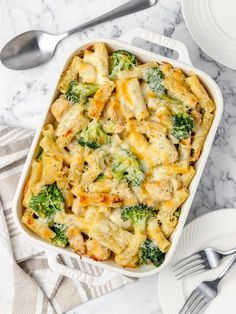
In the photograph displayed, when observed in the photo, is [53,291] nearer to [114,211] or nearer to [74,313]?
[74,313]

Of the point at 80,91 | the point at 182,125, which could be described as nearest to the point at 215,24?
→ the point at 182,125

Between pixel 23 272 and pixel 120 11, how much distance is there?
1128 millimetres

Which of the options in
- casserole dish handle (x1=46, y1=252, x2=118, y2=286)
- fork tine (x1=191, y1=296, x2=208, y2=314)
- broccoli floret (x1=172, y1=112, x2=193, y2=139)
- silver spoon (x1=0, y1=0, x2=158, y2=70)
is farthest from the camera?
silver spoon (x1=0, y1=0, x2=158, y2=70)

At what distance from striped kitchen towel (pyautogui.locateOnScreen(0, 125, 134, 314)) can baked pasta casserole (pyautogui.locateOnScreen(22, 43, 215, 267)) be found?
34cm

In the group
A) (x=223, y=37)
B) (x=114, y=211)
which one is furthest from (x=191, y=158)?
(x=223, y=37)

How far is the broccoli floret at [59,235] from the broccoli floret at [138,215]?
0.72ft

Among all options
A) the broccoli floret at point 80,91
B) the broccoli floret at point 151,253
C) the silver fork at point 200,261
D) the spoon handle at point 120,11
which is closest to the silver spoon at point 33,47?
the spoon handle at point 120,11

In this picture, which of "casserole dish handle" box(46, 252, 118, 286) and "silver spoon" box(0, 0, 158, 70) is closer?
"casserole dish handle" box(46, 252, 118, 286)

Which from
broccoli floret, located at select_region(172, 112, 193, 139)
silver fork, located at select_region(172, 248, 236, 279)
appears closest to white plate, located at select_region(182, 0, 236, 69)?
broccoli floret, located at select_region(172, 112, 193, 139)

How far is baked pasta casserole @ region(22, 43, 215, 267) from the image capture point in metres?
2.31

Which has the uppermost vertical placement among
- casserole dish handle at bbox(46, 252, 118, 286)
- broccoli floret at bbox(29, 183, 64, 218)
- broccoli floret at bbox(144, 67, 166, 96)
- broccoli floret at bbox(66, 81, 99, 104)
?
broccoli floret at bbox(66, 81, 99, 104)

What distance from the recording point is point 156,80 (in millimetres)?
2338

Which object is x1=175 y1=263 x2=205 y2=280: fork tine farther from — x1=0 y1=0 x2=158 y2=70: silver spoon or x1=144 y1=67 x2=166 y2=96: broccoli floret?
x1=0 y1=0 x2=158 y2=70: silver spoon

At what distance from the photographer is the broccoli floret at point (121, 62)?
92.8 inches
